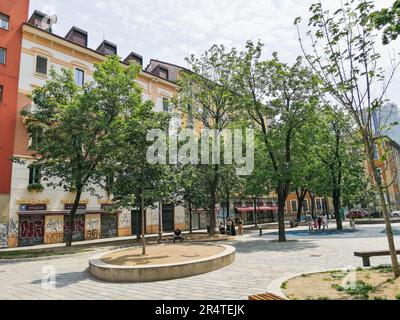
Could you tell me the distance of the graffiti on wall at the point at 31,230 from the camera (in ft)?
80.3

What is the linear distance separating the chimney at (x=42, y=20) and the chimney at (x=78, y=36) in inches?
68.9

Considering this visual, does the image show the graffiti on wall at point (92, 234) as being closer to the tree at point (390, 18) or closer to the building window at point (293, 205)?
the tree at point (390, 18)

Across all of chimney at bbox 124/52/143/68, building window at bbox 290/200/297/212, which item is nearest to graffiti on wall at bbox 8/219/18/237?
chimney at bbox 124/52/143/68

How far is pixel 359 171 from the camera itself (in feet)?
109

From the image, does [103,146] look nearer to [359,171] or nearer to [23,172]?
[23,172]

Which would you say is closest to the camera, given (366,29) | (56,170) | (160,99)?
(366,29)

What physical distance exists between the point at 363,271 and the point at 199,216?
111ft

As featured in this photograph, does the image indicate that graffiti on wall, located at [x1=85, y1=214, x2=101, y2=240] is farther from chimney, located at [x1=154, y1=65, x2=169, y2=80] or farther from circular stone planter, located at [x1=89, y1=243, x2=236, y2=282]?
circular stone planter, located at [x1=89, y1=243, x2=236, y2=282]

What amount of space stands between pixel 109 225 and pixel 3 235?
931 cm

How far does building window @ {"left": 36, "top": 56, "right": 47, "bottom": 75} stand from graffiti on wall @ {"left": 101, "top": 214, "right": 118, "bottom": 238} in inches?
544

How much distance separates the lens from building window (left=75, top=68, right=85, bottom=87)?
2967cm

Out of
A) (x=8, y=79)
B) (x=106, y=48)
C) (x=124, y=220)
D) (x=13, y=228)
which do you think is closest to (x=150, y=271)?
(x=13, y=228)
